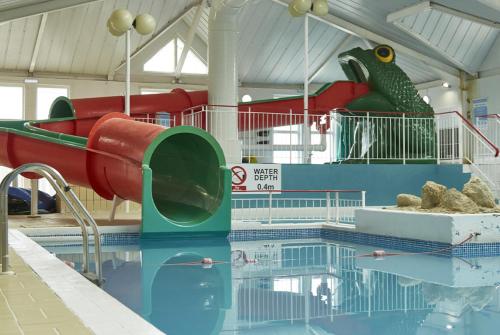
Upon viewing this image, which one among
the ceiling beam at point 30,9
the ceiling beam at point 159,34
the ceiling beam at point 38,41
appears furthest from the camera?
the ceiling beam at point 159,34

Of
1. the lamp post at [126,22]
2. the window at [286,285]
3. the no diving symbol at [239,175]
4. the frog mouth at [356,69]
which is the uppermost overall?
the lamp post at [126,22]

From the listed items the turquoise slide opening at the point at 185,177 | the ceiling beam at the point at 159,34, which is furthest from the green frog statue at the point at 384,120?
the ceiling beam at the point at 159,34

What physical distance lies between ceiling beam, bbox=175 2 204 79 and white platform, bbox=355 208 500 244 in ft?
41.7

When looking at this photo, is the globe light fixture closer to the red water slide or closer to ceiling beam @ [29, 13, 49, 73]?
the red water slide

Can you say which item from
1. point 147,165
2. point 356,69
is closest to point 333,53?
point 356,69

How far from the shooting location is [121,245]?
30.6 ft

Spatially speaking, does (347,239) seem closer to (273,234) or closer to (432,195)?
(273,234)

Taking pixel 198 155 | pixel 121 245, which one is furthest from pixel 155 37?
pixel 121 245

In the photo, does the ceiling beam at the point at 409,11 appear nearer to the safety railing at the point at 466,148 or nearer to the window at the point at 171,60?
the safety railing at the point at 466,148

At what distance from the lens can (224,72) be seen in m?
13.5

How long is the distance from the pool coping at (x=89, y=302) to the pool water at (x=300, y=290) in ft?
1.80

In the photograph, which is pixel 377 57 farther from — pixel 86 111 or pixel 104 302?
pixel 104 302

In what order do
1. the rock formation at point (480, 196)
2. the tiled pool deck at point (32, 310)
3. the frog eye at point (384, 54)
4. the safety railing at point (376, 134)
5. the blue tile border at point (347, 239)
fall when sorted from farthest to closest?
the frog eye at point (384, 54) → the safety railing at point (376, 134) → the rock formation at point (480, 196) → the blue tile border at point (347, 239) → the tiled pool deck at point (32, 310)

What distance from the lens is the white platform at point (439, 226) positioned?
809 centimetres
